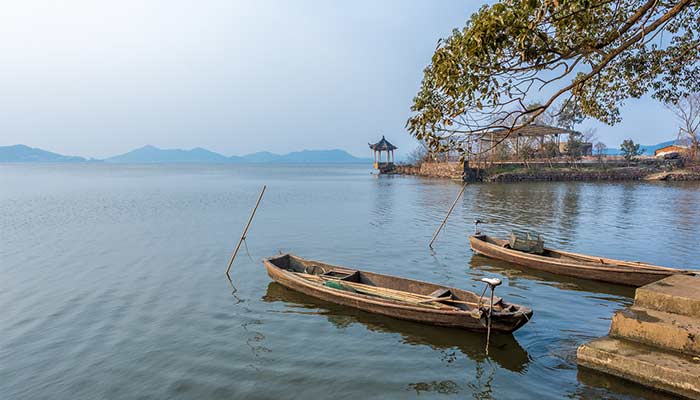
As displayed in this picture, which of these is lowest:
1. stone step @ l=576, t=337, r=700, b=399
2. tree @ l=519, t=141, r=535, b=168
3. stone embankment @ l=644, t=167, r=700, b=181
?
stone step @ l=576, t=337, r=700, b=399

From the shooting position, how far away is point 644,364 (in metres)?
6.20

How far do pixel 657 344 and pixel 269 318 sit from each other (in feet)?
24.1

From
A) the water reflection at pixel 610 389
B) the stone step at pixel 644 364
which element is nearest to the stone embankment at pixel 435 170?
the stone step at pixel 644 364

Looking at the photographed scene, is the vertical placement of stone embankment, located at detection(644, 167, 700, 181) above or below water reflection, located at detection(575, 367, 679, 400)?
above

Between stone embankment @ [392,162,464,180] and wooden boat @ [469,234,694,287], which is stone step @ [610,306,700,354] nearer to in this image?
wooden boat @ [469,234,694,287]

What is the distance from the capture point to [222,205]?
1270 inches

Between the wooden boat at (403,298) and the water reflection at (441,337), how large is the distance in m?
0.19

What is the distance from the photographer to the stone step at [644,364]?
5.84 meters

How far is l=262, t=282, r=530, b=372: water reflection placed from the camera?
7.61 metres

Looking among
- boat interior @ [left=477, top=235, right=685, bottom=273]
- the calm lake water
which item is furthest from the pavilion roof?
boat interior @ [left=477, top=235, right=685, bottom=273]

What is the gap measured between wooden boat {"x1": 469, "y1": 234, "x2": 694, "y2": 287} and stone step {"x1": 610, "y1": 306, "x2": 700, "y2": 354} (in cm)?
446

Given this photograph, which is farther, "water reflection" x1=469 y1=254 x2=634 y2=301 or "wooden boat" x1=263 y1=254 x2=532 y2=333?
"water reflection" x1=469 y1=254 x2=634 y2=301

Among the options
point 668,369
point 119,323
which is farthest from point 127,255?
point 668,369

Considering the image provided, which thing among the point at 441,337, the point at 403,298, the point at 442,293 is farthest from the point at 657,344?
the point at 403,298
